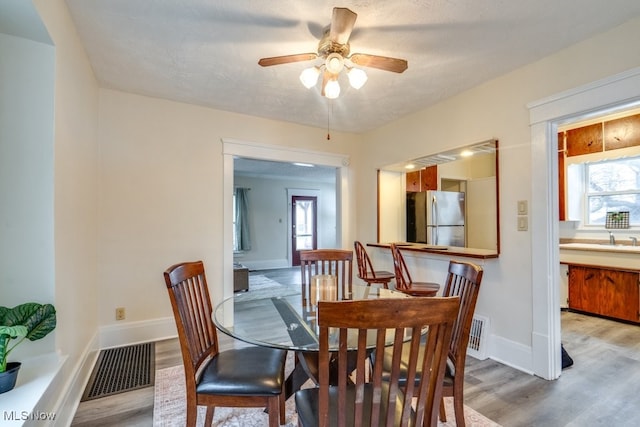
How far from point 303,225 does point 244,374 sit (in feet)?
23.1

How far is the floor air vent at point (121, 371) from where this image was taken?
215 cm

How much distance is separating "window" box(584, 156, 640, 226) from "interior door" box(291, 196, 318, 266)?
5.83 meters

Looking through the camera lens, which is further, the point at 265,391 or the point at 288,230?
the point at 288,230

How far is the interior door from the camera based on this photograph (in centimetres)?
830

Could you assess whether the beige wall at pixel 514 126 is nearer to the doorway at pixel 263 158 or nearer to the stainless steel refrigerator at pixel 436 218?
the stainless steel refrigerator at pixel 436 218

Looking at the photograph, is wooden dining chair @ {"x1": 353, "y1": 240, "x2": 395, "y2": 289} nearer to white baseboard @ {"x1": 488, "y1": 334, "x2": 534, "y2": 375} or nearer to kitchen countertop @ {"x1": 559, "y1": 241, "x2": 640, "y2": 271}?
white baseboard @ {"x1": 488, "y1": 334, "x2": 534, "y2": 375}

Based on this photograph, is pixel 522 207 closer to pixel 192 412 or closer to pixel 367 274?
pixel 367 274

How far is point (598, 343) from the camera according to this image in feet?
9.67

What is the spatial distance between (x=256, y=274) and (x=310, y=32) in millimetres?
5999

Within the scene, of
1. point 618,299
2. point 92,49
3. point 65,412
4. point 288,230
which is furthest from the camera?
point 288,230

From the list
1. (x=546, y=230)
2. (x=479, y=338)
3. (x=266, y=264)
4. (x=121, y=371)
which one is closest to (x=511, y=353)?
(x=479, y=338)

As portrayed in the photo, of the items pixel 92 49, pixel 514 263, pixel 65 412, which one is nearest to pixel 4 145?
pixel 92 49

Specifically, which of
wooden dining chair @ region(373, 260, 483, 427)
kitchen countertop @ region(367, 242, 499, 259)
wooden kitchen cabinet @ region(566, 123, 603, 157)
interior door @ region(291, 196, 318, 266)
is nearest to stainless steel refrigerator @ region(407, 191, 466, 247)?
kitchen countertop @ region(367, 242, 499, 259)

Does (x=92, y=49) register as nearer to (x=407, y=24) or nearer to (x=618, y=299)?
(x=407, y=24)
